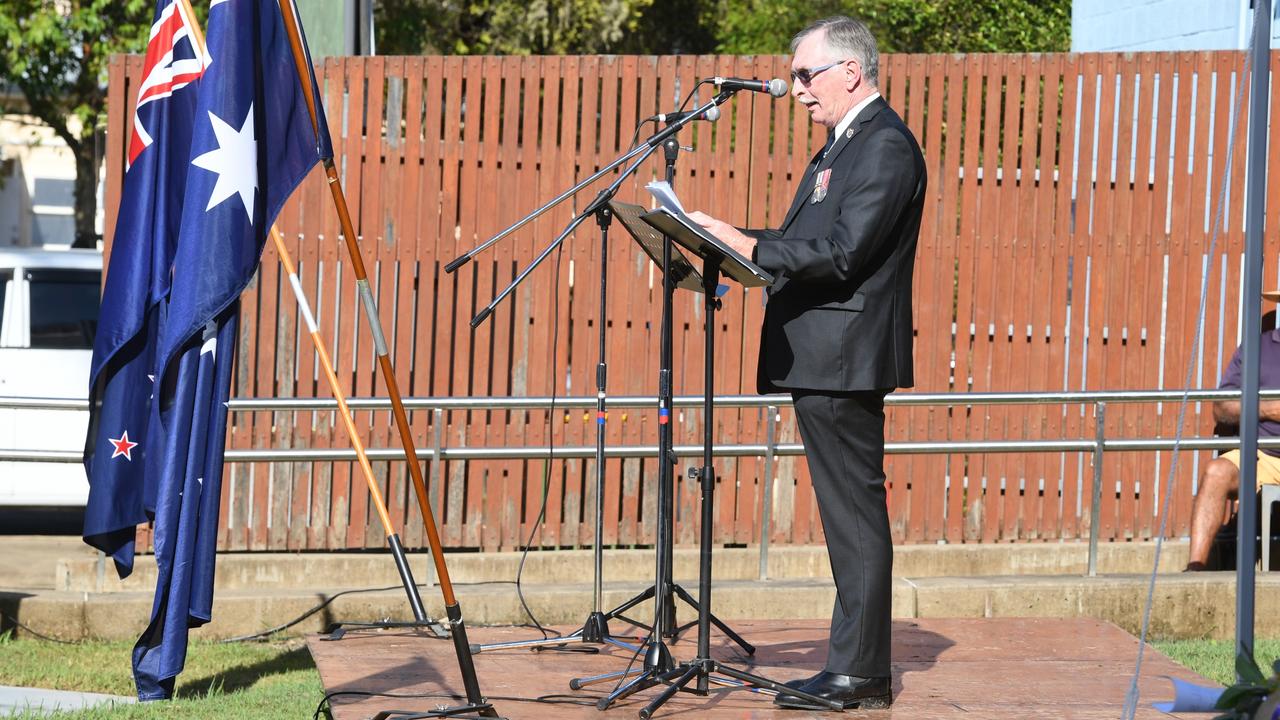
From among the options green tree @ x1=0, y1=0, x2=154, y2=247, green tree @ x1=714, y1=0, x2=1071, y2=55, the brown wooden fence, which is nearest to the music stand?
the brown wooden fence

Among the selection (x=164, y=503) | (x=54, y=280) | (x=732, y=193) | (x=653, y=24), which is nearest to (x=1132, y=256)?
(x=732, y=193)

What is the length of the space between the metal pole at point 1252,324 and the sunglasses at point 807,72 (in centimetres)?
114

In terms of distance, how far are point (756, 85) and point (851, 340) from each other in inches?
33.1

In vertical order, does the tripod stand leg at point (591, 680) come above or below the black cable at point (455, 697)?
above

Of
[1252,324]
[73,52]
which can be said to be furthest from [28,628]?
[73,52]

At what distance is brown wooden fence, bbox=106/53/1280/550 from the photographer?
791cm

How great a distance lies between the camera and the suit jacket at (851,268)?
14.9 feet

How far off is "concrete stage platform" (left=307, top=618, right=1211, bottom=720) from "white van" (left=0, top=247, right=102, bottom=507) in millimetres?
4540

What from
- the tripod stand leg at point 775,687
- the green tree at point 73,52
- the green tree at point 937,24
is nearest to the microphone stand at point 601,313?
the tripod stand leg at point 775,687

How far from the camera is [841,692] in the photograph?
187 inches

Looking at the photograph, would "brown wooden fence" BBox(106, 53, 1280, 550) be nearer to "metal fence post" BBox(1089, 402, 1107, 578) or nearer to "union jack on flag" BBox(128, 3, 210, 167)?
"metal fence post" BBox(1089, 402, 1107, 578)

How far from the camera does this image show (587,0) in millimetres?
20109

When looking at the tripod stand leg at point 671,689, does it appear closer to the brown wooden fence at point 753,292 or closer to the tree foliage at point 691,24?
the brown wooden fence at point 753,292

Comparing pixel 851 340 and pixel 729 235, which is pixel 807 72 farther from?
pixel 851 340
